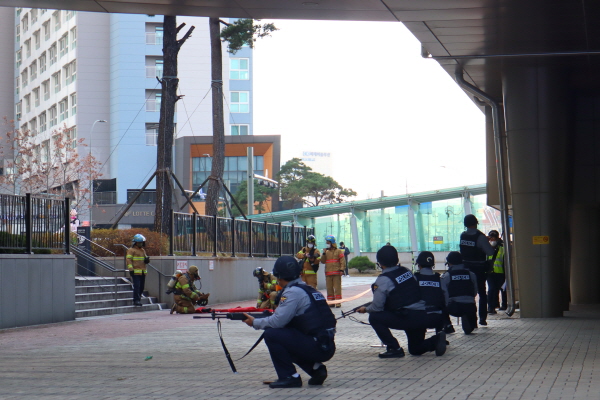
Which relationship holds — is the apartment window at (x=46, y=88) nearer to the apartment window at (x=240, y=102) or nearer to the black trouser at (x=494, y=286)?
the apartment window at (x=240, y=102)

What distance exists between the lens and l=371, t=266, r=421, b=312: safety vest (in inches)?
404

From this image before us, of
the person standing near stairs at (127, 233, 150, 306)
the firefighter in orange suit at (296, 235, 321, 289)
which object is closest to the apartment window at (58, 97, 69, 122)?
the person standing near stairs at (127, 233, 150, 306)

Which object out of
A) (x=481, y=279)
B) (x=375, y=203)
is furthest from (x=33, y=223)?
(x=375, y=203)

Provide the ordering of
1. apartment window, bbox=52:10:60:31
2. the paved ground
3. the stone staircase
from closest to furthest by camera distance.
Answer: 1. the paved ground
2. the stone staircase
3. apartment window, bbox=52:10:60:31

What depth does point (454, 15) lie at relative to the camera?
44.0 feet

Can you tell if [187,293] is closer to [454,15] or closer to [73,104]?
[454,15]

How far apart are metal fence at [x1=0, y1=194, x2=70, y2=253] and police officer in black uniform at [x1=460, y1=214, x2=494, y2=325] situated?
30.3 ft

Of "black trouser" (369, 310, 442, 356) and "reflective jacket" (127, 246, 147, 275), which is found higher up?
"reflective jacket" (127, 246, 147, 275)

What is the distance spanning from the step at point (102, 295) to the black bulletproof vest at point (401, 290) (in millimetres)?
12722

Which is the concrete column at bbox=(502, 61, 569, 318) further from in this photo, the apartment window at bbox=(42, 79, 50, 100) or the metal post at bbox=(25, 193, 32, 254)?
the apartment window at bbox=(42, 79, 50, 100)

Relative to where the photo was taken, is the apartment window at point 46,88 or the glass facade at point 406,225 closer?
the glass facade at point 406,225

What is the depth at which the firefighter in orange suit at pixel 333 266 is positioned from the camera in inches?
865

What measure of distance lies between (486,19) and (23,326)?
11.1 metres

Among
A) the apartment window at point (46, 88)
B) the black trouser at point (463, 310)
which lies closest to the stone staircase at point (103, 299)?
the black trouser at point (463, 310)
